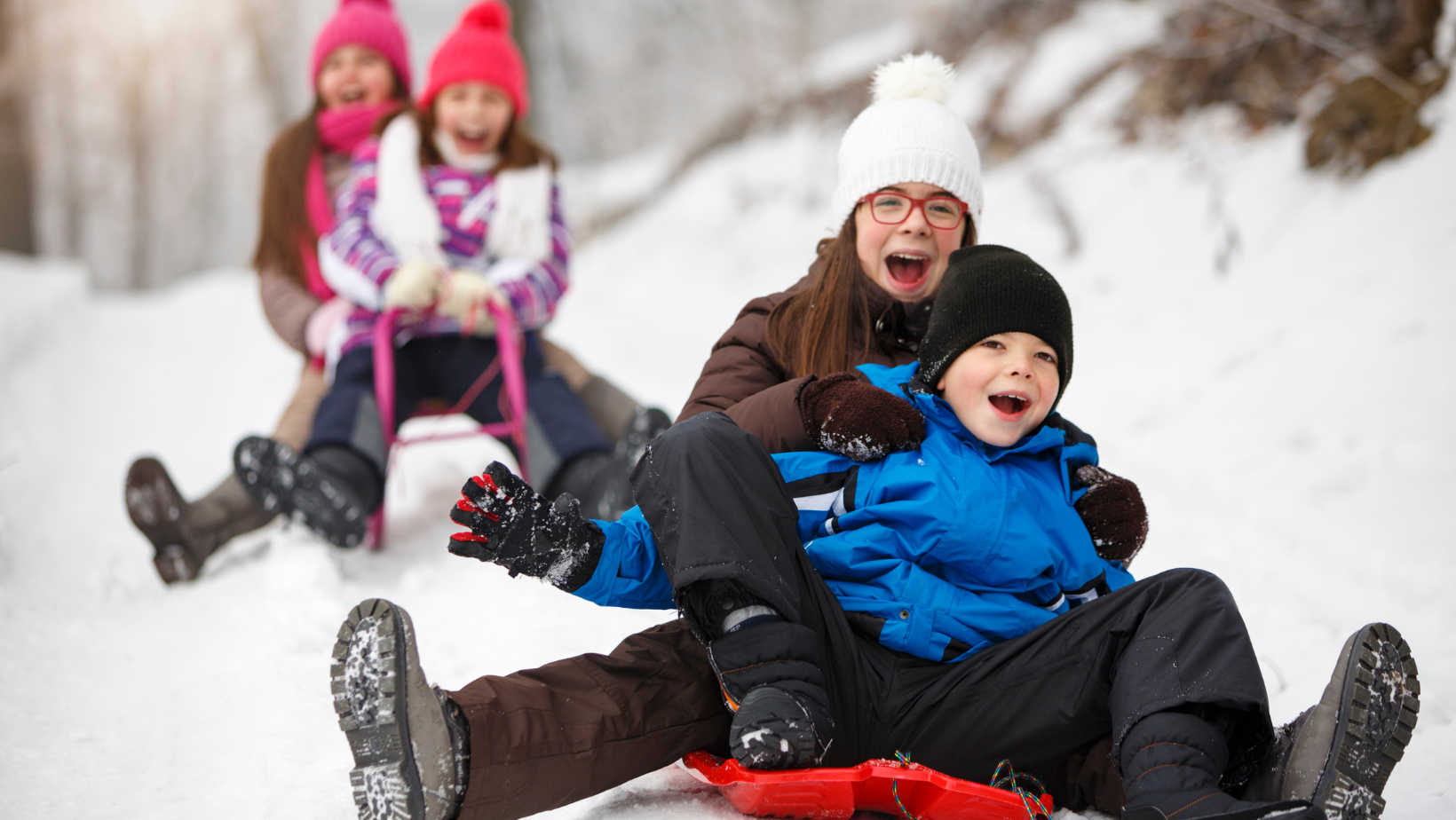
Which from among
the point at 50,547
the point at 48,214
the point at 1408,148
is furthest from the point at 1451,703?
the point at 48,214

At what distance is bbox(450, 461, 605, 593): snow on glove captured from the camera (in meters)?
1.44

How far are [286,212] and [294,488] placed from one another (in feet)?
4.05

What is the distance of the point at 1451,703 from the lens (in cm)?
204

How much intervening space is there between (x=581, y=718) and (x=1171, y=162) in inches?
220

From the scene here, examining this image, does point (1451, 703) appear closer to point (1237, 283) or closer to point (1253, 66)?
point (1237, 283)

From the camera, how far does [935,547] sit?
163 centimetres

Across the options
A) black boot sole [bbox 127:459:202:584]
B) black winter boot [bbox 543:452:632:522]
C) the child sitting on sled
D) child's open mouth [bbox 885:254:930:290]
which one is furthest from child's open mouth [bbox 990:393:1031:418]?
black boot sole [bbox 127:459:202:584]

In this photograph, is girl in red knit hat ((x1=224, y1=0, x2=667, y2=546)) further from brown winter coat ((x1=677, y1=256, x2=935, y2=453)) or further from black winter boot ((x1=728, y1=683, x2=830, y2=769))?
black winter boot ((x1=728, y1=683, x2=830, y2=769))

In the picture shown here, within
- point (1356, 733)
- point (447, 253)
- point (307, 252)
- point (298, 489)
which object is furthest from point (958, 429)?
point (307, 252)

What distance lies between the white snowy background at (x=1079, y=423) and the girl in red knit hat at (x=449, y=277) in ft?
1.00

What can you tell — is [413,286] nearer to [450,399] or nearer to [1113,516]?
[450,399]

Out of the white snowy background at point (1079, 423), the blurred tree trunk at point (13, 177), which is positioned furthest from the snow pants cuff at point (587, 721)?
the blurred tree trunk at point (13, 177)

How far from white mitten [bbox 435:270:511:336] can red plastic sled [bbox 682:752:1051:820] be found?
195cm

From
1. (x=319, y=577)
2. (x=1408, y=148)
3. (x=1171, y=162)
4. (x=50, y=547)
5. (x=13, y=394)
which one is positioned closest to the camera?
(x=319, y=577)
